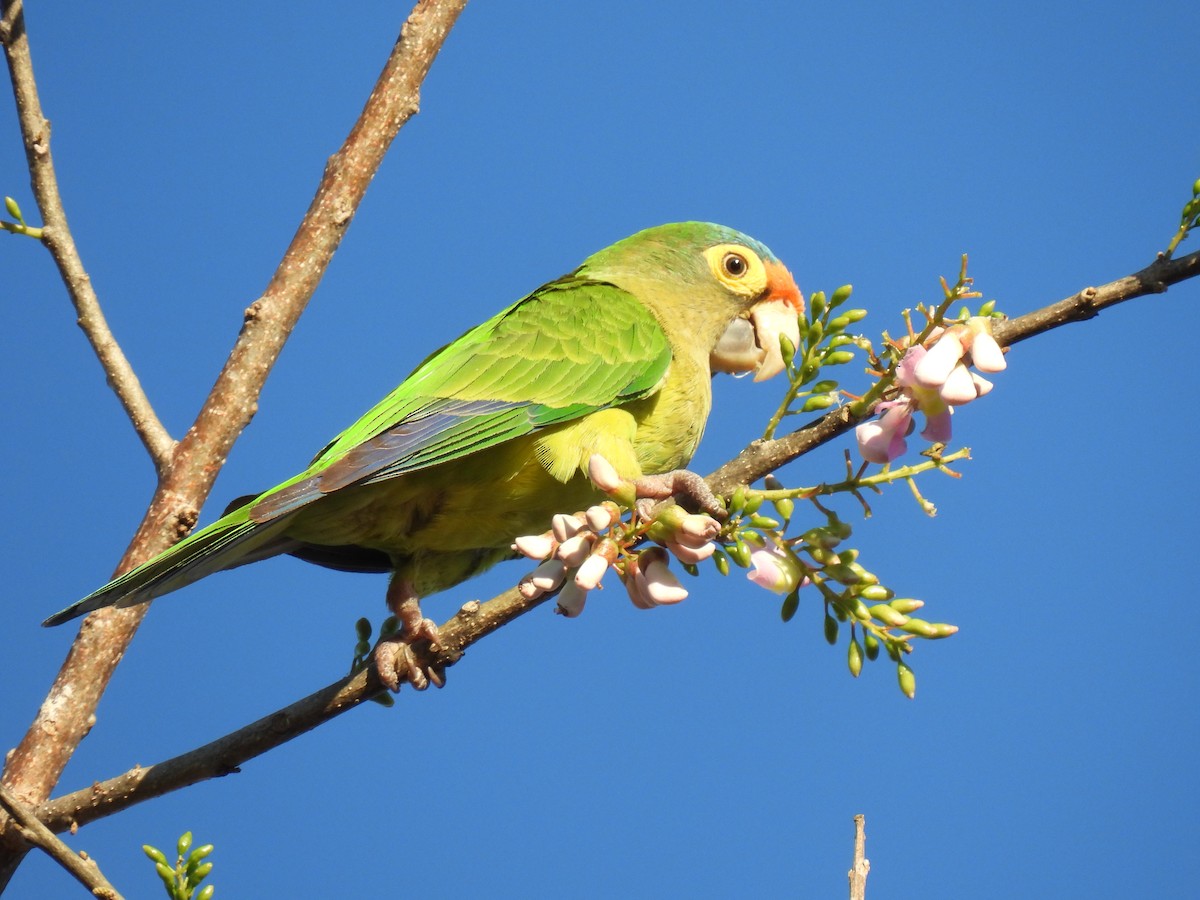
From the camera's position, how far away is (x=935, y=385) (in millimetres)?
2117

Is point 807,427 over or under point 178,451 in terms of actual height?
under

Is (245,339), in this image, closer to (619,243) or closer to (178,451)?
(178,451)

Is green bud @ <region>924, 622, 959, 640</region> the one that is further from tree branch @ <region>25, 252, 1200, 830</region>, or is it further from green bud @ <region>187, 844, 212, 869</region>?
green bud @ <region>187, 844, 212, 869</region>

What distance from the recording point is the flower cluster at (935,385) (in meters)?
2.12

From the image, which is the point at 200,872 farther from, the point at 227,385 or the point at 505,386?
the point at 505,386

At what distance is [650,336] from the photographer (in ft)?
12.0

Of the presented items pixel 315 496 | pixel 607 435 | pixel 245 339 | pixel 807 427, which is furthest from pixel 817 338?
pixel 245 339

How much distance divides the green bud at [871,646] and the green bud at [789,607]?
147 millimetres

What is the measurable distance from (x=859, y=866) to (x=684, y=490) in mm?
882

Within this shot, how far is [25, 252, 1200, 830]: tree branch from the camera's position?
2357 mm

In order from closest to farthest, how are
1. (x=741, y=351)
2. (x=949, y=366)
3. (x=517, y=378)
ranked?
(x=949, y=366) < (x=517, y=378) < (x=741, y=351)

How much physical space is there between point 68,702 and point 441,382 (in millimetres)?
1340

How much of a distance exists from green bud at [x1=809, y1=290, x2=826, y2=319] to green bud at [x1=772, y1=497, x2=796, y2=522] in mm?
401

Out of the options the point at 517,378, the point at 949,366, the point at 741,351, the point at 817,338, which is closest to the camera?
the point at 949,366
